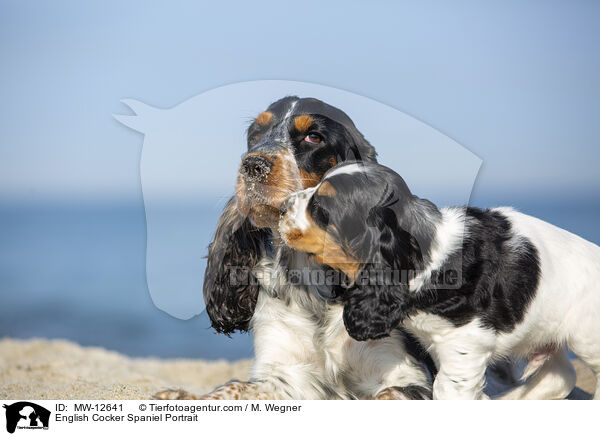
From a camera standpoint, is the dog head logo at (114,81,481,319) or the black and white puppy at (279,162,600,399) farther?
the dog head logo at (114,81,481,319)

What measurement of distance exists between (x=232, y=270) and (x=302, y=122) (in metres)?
0.94

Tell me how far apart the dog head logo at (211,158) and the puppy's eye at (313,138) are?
8.3 inches

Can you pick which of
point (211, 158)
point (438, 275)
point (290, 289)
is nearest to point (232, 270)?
point (290, 289)

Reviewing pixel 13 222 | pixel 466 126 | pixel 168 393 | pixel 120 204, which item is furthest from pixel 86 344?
pixel 466 126

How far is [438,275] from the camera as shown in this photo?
3025 millimetres

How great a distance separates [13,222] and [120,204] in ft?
3.99

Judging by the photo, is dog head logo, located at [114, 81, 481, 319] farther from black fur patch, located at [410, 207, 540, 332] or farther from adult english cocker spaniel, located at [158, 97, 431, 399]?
black fur patch, located at [410, 207, 540, 332]

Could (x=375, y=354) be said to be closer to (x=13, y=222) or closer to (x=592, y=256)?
(x=592, y=256)

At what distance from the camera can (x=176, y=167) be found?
353 cm

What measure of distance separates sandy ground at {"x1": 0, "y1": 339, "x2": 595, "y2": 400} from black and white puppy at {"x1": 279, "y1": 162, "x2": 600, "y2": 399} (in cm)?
121
